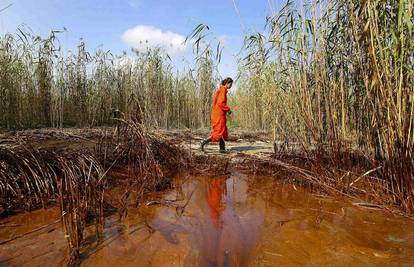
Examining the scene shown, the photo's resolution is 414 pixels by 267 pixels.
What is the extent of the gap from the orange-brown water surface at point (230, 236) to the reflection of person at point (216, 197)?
2cm

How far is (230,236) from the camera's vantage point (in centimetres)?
220

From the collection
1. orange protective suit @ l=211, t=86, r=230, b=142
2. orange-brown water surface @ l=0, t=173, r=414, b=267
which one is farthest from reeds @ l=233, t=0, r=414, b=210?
orange protective suit @ l=211, t=86, r=230, b=142

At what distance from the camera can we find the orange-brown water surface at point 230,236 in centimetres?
181

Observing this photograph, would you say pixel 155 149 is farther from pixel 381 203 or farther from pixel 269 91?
pixel 381 203

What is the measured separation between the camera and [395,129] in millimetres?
2426

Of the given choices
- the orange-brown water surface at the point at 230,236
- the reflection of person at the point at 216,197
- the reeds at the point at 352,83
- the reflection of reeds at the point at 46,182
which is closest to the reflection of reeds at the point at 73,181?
the reflection of reeds at the point at 46,182

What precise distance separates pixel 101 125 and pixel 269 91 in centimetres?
540

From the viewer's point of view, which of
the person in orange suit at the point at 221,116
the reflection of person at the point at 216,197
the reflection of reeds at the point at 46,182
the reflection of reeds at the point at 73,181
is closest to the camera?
the reflection of reeds at the point at 73,181

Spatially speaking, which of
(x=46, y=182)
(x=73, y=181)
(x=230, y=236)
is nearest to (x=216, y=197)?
(x=230, y=236)

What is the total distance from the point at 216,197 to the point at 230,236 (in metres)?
1.01

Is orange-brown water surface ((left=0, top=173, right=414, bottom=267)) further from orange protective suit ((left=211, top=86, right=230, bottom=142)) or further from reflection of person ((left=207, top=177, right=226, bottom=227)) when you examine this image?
orange protective suit ((left=211, top=86, right=230, bottom=142))

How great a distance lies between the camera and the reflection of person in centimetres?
264

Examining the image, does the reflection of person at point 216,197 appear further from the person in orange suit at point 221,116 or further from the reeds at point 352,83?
the person in orange suit at point 221,116

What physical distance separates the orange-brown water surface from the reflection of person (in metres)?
0.02
